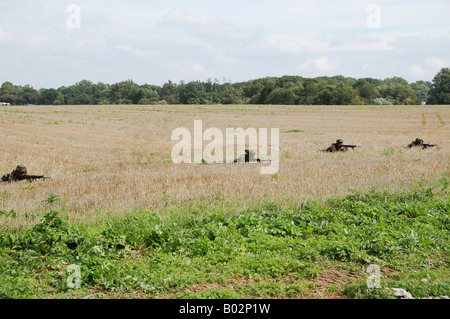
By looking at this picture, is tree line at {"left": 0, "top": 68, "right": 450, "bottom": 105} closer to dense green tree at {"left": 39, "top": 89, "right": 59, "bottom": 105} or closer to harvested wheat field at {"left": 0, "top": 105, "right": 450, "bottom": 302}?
dense green tree at {"left": 39, "top": 89, "right": 59, "bottom": 105}

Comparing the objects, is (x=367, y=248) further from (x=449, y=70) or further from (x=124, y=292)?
(x=449, y=70)

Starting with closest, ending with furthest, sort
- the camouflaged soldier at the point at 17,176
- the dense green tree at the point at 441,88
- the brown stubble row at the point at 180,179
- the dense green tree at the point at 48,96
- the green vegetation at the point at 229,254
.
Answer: the green vegetation at the point at 229,254 → the brown stubble row at the point at 180,179 → the camouflaged soldier at the point at 17,176 → the dense green tree at the point at 441,88 → the dense green tree at the point at 48,96

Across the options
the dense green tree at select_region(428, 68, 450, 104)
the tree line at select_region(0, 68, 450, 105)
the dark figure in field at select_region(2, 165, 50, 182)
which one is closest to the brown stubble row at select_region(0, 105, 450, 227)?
the dark figure in field at select_region(2, 165, 50, 182)

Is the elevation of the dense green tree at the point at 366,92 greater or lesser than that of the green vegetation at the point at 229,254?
greater

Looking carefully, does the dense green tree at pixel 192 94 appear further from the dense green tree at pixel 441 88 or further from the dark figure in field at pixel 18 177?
the dark figure in field at pixel 18 177

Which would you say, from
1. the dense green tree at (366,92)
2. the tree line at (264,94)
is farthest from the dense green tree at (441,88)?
the dense green tree at (366,92)

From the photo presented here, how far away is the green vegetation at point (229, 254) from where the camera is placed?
18.6ft

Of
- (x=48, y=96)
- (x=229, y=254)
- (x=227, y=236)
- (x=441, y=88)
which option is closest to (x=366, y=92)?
(x=441, y=88)

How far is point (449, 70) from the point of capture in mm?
100562

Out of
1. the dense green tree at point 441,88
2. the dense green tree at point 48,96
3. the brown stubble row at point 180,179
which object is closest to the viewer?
the brown stubble row at point 180,179

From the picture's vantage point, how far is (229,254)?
22.3ft

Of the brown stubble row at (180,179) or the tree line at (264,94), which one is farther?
the tree line at (264,94)

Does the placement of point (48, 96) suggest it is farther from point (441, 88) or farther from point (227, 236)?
point (227, 236)

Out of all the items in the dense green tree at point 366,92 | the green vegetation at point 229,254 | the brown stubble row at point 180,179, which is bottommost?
the green vegetation at point 229,254
